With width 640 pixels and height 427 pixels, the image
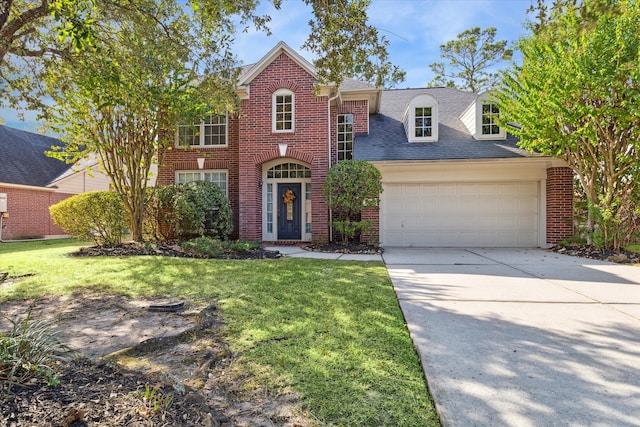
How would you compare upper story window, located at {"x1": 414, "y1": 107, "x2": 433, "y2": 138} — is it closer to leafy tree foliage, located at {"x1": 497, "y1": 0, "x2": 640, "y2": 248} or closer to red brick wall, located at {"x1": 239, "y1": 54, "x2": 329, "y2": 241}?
leafy tree foliage, located at {"x1": 497, "y1": 0, "x2": 640, "y2": 248}

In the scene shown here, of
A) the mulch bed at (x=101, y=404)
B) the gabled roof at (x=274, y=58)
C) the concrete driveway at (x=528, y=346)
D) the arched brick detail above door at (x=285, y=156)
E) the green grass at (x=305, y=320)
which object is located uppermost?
the gabled roof at (x=274, y=58)

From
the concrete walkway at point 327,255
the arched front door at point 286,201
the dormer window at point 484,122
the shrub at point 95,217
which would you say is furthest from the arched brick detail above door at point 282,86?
the dormer window at point 484,122

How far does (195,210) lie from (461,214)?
326 inches

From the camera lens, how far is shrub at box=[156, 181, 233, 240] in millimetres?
9203

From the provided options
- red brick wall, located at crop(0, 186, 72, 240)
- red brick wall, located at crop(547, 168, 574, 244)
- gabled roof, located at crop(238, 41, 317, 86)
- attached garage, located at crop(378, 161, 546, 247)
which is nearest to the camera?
red brick wall, located at crop(547, 168, 574, 244)

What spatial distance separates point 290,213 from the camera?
36.0 ft

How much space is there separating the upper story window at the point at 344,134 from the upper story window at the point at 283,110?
2055 millimetres

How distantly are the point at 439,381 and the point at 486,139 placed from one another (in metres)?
10.4

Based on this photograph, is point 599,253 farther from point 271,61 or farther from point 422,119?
point 271,61

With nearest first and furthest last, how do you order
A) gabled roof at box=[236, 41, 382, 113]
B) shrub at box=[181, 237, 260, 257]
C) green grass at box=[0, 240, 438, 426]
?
green grass at box=[0, 240, 438, 426] < shrub at box=[181, 237, 260, 257] < gabled roof at box=[236, 41, 382, 113]

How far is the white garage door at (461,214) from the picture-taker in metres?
10.1

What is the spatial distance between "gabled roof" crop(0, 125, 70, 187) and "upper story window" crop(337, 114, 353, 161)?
1385 centimetres

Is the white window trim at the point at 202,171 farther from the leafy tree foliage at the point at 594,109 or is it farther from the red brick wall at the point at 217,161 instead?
the leafy tree foliage at the point at 594,109

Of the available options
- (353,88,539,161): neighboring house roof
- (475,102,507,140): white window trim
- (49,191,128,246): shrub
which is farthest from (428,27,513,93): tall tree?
(49,191,128,246): shrub
